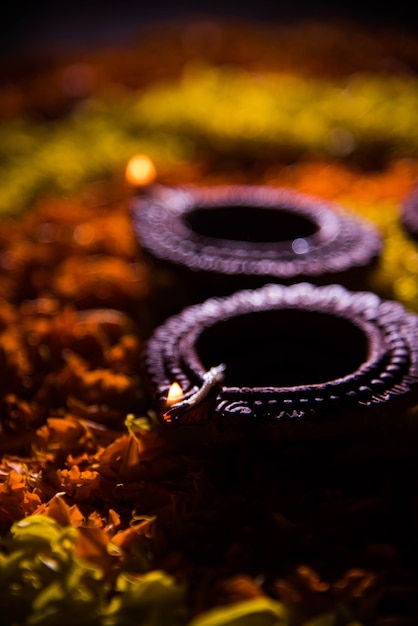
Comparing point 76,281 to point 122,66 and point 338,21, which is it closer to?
point 122,66

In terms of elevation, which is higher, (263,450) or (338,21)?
(338,21)

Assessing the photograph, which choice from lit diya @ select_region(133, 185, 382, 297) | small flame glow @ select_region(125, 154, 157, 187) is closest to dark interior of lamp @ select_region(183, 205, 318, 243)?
lit diya @ select_region(133, 185, 382, 297)

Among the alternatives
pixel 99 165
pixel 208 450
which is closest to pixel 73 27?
pixel 99 165

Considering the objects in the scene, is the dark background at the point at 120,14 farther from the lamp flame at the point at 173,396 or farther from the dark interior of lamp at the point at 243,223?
the lamp flame at the point at 173,396

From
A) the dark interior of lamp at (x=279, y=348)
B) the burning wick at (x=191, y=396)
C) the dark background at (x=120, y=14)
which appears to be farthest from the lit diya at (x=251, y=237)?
the dark background at (x=120, y=14)

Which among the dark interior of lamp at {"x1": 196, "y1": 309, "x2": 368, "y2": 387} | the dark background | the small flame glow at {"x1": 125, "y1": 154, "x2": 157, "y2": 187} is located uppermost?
the dark background

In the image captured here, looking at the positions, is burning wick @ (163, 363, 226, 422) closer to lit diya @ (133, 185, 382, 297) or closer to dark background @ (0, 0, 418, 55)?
lit diya @ (133, 185, 382, 297)

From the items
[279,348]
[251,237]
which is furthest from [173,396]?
[251,237]
